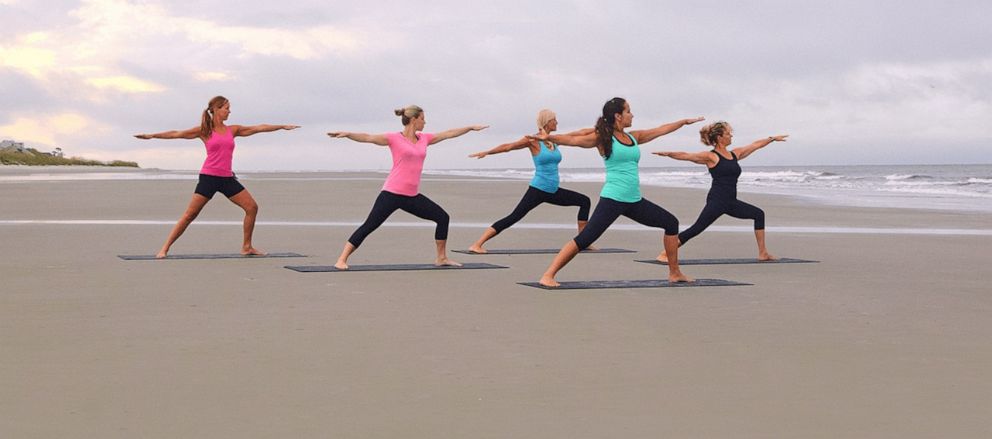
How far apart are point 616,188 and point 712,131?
2691 mm

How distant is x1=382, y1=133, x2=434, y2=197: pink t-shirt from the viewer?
1188 centimetres

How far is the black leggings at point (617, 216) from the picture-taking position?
33.8 ft

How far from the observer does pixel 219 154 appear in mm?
13148

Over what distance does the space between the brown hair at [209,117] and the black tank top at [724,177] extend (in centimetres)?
527

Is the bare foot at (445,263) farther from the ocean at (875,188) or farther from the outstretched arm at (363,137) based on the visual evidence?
the ocean at (875,188)

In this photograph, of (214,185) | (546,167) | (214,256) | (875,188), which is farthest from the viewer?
(875,188)

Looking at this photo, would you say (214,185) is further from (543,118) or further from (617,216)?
(617,216)

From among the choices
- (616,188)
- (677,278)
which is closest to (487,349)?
(616,188)

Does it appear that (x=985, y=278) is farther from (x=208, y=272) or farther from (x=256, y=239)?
(x=256, y=239)

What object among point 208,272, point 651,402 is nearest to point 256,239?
point 208,272

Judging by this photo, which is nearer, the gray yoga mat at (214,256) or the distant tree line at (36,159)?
the gray yoga mat at (214,256)

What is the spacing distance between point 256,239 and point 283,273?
5019mm

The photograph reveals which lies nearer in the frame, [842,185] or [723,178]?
[723,178]

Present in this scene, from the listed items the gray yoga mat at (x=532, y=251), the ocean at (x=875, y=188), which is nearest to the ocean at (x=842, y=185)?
the ocean at (x=875, y=188)
